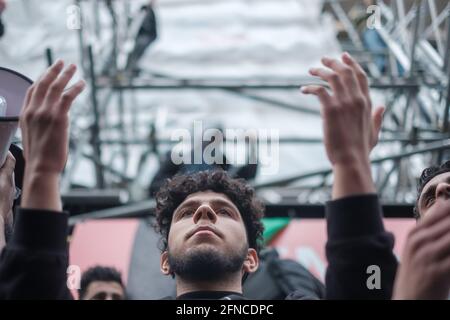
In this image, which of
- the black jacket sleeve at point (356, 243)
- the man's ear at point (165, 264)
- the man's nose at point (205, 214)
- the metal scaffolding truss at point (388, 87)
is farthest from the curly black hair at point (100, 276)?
the black jacket sleeve at point (356, 243)

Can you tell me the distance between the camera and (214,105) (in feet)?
30.4

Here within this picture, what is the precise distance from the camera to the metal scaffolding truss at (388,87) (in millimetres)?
4844

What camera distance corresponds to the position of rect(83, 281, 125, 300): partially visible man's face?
10.8ft

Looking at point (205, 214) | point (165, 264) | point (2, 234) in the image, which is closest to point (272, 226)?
point (165, 264)

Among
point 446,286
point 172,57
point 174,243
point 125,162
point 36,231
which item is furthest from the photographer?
point 172,57

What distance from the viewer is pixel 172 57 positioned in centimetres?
959

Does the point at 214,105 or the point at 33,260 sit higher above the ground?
the point at 214,105

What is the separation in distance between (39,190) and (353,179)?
0.79 meters

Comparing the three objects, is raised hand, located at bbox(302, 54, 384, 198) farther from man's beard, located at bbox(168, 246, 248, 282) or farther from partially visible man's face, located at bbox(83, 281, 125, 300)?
partially visible man's face, located at bbox(83, 281, 125, 300)

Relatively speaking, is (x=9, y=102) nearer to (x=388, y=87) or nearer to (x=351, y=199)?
(x=351, y=199)

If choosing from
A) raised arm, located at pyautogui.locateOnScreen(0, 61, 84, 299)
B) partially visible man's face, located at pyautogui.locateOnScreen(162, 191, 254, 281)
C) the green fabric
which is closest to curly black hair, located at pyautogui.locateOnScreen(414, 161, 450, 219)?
partially visible man's face, located at pyautogui.locateOnScreen(162, 191, 254, 281)

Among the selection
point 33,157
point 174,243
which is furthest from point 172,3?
point 33,157

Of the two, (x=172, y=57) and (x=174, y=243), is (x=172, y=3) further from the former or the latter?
(x=174, y=243)
